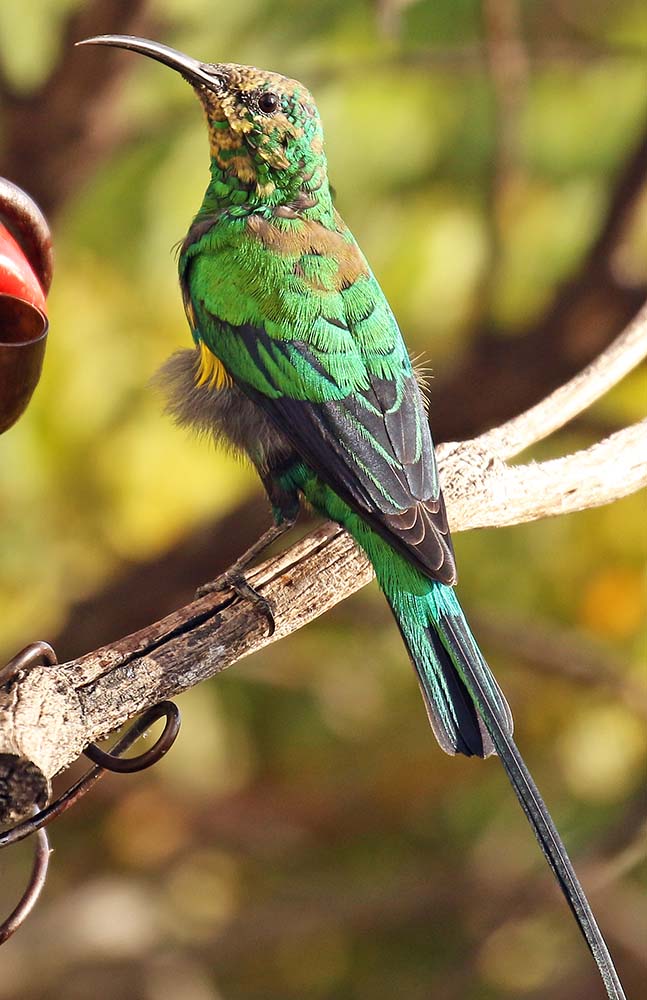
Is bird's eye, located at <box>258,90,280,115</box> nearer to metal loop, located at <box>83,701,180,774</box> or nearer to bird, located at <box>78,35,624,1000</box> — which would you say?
bird, located at <box>78,35,624,1000</box>

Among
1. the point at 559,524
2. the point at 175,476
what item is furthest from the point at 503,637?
the point at 175,476

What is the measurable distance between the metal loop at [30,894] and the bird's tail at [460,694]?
74 cm

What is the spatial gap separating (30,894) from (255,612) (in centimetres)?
65

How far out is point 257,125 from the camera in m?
3.28

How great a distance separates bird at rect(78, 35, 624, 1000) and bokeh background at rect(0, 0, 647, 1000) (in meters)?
1.54

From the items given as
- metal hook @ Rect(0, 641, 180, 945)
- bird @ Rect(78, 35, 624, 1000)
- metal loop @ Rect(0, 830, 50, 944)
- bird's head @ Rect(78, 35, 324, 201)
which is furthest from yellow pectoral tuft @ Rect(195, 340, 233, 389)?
metal loop @ Rect(0, 830, 50, 944)

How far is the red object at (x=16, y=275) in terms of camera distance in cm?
234

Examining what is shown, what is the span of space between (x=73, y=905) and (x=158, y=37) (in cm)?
330

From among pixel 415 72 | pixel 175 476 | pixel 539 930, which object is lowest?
pixel 539 930

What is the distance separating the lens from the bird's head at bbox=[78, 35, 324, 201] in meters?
3.26

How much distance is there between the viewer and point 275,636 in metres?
2.52

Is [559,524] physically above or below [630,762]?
above

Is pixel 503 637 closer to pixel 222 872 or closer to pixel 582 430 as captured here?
pixel 582 430

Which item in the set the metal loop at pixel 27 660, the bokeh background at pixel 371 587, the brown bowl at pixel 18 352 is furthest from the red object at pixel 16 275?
the bokeh background at pixel 371 587
